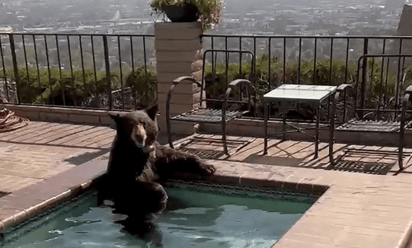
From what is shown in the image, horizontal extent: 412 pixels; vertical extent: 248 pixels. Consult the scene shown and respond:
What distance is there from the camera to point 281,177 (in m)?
3.79

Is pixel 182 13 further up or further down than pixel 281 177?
further up

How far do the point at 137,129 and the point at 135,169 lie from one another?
14.3 inches

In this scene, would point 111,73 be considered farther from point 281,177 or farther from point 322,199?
point 322,199

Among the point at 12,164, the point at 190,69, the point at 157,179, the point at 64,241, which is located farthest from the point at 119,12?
the point at 64,241

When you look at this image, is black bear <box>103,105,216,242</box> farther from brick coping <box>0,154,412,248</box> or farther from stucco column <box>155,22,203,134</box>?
stucco column <box>155,22,203,134</box>

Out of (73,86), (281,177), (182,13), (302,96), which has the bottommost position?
(281,177)

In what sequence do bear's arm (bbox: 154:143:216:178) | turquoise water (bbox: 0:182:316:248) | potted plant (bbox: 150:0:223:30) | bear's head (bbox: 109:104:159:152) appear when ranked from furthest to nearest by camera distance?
potted plant (bbox: 150:0:223:30), bear's arm (bbox: 154:143:216:178), bear's head (bbox: 109:104:159:152), turquoise water (bbox: 0:182:316:248)

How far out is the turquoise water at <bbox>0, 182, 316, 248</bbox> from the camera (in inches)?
125

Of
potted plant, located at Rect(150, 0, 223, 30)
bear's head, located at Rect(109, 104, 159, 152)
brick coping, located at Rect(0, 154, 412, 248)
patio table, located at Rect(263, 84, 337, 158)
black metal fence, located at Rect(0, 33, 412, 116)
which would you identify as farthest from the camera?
black metal fence, located at Rect(0, 33, 412, 116)

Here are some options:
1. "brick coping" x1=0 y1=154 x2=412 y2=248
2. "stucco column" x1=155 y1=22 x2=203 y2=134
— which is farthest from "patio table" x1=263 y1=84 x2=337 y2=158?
"stucco column" x1=155 y1=22 x2=203 y2=134

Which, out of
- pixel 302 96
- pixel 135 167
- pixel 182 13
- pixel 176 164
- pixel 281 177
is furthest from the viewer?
pixel 182 13

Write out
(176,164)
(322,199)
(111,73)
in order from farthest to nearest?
1. (111,73)
2. (176,164)
3. (322,199)

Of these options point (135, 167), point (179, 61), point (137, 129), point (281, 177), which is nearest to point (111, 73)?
point (179, 61)

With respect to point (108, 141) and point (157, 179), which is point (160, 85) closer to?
point (108, 141)
